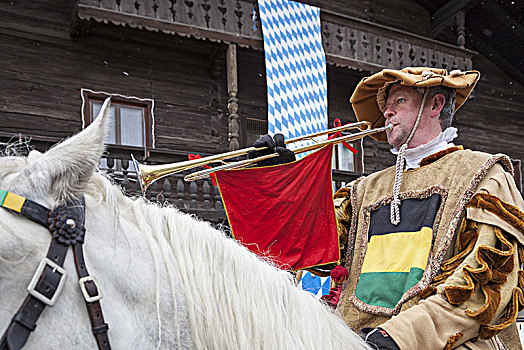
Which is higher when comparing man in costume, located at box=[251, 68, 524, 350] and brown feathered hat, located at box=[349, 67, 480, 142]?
brown feathered hat, located at box=[349, 67, 480, 142]

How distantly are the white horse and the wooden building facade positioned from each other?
551 centimetres

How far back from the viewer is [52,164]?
89 cm

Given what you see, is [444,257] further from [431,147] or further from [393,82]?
[393,82]

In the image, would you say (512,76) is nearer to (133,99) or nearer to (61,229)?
(133,99)

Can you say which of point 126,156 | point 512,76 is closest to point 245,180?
point 126,156

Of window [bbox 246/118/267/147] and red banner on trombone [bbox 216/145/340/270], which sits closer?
red banner on trombone [bbox 216/145/340/270]

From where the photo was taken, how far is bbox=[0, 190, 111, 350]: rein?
2.67 ft

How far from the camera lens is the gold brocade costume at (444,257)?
151 cm

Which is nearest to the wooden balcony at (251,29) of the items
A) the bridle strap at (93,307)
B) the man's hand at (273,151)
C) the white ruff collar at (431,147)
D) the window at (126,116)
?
the window at (126,116)

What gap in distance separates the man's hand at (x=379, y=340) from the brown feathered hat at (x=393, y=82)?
1.04m

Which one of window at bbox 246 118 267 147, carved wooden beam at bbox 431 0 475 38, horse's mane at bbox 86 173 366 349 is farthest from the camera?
carved wooden beam at bbox 431 0 475 38

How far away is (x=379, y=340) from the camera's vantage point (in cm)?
136

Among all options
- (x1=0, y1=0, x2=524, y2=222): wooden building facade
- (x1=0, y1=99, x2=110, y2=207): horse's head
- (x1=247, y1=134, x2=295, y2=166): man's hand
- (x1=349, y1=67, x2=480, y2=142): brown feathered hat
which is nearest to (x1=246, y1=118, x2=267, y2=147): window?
(x1=0, y1=0, x2=524, y2=222): wooden building facade

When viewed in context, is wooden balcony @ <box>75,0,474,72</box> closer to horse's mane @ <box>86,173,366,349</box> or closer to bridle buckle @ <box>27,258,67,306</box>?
horse's mane @ <box>86,173,366,349</box>
